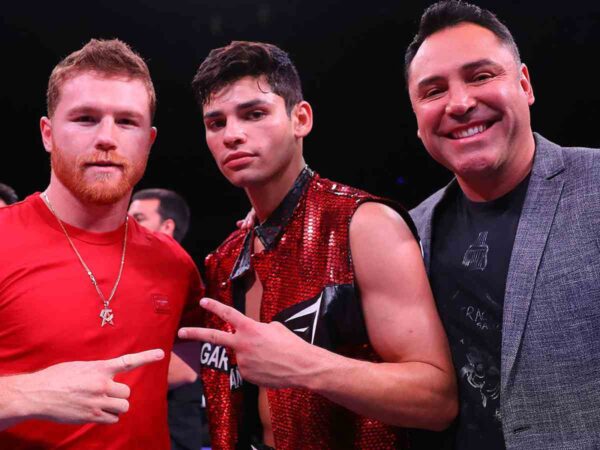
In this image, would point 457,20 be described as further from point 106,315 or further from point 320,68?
point 320,68

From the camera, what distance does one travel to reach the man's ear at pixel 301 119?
1.75m

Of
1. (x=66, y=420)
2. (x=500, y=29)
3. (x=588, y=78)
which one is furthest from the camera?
(x=588, y=78)

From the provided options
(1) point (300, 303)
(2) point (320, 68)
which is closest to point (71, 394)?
(1) point (300, 303)

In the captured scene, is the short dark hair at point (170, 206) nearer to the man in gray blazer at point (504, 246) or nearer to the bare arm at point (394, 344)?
the man in gray blazer at point (504, 246)

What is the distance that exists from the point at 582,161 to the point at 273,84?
795mm

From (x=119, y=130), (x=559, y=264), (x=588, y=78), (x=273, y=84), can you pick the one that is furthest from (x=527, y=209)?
(x=588, y=78)

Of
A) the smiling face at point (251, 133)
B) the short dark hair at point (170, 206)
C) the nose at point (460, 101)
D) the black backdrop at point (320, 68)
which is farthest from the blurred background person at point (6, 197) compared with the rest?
the black backdrop at point (320, 68)

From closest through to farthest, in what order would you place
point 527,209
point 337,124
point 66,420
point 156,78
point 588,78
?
1. point 66,420
2. point 527,209
3. point 588,78
4. point 156,78
5. point 337,124

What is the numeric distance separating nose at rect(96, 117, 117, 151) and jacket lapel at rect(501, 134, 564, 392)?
3.34ft

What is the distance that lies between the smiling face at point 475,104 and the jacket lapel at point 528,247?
0.08 m

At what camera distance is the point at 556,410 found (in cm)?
131

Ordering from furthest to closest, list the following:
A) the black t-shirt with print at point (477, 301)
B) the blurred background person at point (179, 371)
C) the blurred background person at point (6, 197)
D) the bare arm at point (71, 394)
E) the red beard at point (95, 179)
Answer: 1. the blurred background person at point (6, 197)
2. the blurred background person at point (179, 371)
3. the red beard at point (95, 179)
4. the black t-shirt with print at point (477, 301)
5. the bare arm at point (71, 394)

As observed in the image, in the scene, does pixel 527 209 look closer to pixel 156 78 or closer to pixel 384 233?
pixel 384 233

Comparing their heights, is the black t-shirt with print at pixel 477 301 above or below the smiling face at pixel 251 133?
below
